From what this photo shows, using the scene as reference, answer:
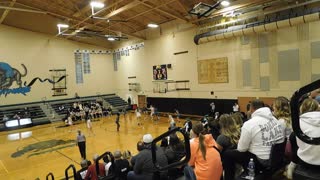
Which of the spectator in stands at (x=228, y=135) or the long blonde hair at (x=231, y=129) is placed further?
the long blonde hair at (x=231, y=129)

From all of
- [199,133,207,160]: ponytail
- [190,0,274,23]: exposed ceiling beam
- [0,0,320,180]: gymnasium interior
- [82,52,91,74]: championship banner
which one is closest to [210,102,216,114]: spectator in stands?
[0,0,320,180]: gymnasium interior

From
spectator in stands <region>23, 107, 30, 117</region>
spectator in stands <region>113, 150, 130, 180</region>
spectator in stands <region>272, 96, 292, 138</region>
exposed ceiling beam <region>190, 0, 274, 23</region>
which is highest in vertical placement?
exposed ceiling beam <region>190, 0, 274, 23</region>

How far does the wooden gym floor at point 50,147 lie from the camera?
27.1 feet

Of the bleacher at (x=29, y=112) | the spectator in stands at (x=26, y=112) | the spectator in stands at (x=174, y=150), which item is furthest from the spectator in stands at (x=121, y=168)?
the bleacher at (x=29, y=112)

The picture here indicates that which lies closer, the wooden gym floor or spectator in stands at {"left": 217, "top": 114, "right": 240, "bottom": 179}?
spectator in stands at {"left": 217, "top": 114, "right": 240, "bottom": 179}

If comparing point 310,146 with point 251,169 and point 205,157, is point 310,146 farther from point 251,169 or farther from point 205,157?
point 205,157

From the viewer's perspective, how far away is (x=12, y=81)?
61.6 ft

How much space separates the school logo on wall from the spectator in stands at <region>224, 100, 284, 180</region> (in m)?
20.0

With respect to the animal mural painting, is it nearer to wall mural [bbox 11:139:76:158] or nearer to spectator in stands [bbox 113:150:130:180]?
wall mural [bbox 11:139:76:158]

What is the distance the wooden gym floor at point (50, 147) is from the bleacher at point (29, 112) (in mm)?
1901

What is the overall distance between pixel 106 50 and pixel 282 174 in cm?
2220

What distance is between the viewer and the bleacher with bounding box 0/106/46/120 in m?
17.7

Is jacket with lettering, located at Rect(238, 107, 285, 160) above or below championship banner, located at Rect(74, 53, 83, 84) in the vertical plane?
below

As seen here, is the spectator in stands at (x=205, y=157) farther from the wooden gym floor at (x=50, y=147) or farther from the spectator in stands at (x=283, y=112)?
the wooden gym floor at (x=50, y=147)
